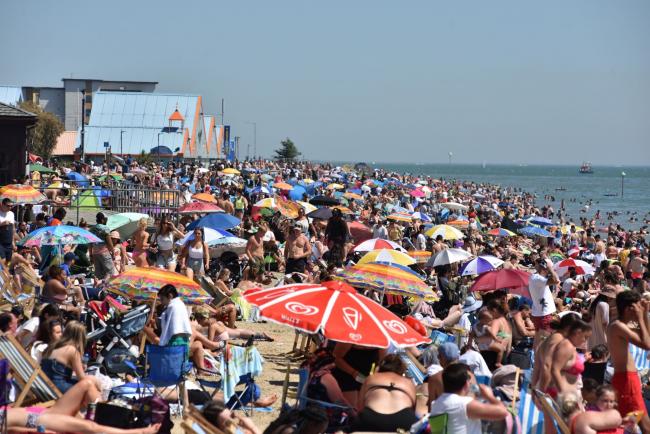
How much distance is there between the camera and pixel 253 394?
8.23 meters

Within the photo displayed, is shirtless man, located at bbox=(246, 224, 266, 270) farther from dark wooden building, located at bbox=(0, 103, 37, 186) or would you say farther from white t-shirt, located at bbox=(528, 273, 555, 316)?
dark wooden building, located at bbox=(0, 103, 37, 186)

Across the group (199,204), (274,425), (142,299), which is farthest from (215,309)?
(199,204)

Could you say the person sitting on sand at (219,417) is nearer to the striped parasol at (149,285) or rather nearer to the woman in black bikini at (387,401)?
the woman in black bikini at (387,401)

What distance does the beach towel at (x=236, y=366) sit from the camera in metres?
7.83

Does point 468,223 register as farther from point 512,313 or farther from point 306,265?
point 512,313

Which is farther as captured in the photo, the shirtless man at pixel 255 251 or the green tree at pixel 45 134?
the green tree at pixel 45 134

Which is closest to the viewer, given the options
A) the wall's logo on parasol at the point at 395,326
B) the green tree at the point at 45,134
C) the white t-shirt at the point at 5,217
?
the wall's logo on parasol at the point at 395,326

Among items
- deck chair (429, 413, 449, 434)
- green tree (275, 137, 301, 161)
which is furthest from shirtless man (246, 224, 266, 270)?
green tree (275, 137, 301, 161)

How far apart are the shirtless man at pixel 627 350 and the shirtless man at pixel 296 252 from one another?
8.53m

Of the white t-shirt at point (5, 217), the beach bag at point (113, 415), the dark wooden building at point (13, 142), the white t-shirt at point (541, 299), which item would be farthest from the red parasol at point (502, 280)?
the dark wooden building at point (13, 142)

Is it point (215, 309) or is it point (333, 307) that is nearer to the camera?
point (333, 307)

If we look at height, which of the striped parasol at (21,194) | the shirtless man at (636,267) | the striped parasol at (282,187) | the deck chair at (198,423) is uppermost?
the striped parasol at (21,194)

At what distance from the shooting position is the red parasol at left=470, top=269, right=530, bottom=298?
12408 millimetres

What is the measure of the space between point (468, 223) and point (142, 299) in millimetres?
20340
